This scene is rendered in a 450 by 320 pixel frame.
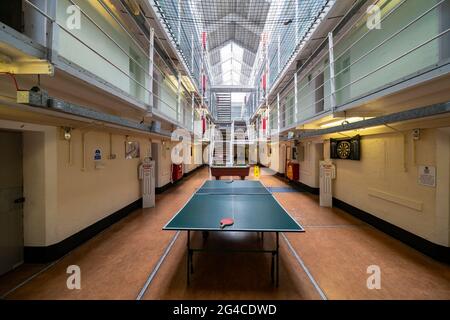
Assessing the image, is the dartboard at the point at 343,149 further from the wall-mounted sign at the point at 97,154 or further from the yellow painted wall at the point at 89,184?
the wall-mounted sign at the point at 97,154

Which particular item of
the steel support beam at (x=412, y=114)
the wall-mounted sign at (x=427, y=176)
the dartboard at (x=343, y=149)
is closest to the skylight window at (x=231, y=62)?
the dartboard at (x=343, y=149)

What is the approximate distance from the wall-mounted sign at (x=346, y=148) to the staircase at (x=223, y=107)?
12240mm

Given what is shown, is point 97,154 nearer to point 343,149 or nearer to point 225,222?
point 225,222

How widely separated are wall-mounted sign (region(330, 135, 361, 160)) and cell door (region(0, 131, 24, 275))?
6.06 metres

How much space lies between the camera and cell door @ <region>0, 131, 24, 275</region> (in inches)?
97.4

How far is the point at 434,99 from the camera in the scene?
8.21ft

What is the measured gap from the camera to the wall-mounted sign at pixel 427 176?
2814 millimetres

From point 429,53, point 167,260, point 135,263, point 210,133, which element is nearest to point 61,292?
point 135,263

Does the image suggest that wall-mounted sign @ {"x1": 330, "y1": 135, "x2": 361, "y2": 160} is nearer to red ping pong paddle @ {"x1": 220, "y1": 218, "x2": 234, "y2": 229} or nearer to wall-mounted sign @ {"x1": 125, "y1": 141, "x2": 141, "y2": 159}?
red ping pong paddle @ {"x1": 220, "y1": 218, "x2": 234, "y2": 229}

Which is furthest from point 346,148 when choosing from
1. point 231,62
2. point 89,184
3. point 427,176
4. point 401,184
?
point 231,62

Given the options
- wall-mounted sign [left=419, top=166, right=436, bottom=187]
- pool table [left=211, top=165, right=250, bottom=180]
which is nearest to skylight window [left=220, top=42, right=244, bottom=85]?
pool table [left=211, top=165, right=250, bottom=180]

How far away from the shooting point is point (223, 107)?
17.2 metres
